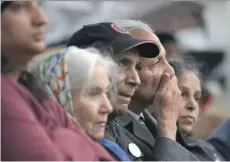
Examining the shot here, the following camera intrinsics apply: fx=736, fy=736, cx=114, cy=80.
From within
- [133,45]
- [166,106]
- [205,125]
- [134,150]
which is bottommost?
[205,125]

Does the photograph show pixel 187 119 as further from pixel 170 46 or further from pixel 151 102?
pixel 170 46

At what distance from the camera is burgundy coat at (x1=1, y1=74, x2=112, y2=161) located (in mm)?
2055

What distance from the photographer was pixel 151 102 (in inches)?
132

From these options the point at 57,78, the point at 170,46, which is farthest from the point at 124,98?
the point at 170,46

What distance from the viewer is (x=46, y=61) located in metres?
2.49

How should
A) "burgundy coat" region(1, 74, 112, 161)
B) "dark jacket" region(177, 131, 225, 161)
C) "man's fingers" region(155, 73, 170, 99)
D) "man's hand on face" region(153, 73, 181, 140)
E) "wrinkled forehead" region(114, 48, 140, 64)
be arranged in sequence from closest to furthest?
"burgundy coat" region(1, 74, 112, 161), "wrinkled forehead" region(114, 48, 140, 64), "man's hand on face" region(153, 73, 181, 140), "man's fingers" region(155, 73, 170, 99), "dark jacket" region(177, 131, 225, 161)

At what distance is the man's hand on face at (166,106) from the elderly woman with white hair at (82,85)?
1.69ft

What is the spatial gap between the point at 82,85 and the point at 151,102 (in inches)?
34.1

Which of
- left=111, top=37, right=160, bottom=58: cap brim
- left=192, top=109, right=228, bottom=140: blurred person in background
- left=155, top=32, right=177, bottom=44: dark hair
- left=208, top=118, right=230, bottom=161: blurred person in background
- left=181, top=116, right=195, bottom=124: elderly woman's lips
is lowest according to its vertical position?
left=192, top=109, right=228, bottom=140: blurred person in background

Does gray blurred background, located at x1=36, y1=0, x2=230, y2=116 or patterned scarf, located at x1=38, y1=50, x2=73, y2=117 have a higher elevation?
patterned scarf, located at x1=38, y1=50, x2=73, y2=117

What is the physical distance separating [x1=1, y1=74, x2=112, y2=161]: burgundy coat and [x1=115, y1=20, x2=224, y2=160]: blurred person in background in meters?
0.91

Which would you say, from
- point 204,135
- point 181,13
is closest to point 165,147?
point 204,135

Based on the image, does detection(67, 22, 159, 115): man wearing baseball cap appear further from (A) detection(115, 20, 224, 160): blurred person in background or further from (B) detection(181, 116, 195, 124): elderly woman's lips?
(B) detection(181, 116, 195, 124): elderly woman's lips

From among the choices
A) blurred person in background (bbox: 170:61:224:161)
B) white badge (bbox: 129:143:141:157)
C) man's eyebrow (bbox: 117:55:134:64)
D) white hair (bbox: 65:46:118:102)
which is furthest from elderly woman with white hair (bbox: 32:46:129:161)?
blurred person in background (bbox: 170:61:224:161)
